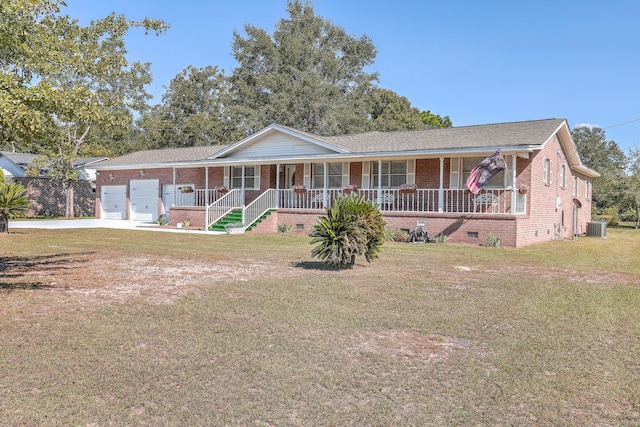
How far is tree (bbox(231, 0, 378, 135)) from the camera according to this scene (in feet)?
135

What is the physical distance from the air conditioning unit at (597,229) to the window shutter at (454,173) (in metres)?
9.30

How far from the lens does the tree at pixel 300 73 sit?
41062 mm

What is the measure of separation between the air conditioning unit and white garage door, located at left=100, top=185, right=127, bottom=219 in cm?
2572

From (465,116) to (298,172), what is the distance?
2638 cm

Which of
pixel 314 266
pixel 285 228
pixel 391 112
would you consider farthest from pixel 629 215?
pixel 314 266

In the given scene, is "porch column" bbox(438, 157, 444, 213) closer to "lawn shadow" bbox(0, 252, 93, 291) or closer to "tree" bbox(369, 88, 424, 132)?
"lawn shadow" bbox(0, 252, 93, 291)

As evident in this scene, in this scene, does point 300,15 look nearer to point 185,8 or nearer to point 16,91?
point 185,8

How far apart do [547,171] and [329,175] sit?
30.0 ft

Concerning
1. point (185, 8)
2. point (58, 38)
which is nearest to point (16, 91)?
point (58, 38)

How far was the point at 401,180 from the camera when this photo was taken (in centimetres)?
2000

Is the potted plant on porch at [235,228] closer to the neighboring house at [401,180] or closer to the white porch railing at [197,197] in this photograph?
the neighboring house at [401,180]

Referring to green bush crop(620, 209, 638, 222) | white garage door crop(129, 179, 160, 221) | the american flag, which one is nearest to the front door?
white garage door crop(129, 179, 160, 221)

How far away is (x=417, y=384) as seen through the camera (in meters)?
3.88

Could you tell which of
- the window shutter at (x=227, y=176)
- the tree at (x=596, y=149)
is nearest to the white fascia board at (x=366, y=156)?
the window shutter at (x=227, y=176)
